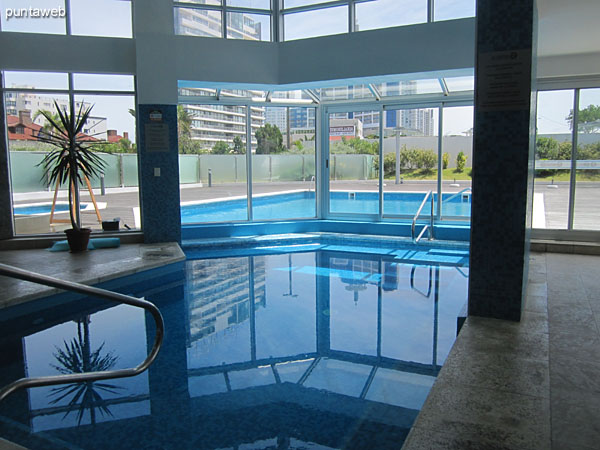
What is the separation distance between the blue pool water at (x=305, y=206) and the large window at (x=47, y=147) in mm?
1755

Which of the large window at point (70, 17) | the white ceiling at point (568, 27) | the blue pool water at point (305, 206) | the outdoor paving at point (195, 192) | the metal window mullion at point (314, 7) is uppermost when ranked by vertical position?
the metal window mullion at point (314, 7)

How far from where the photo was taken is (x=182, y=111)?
909cm

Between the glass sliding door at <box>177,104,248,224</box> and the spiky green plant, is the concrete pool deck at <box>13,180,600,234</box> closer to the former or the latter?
the glass sliding door at <box>177,104,248,224</box>

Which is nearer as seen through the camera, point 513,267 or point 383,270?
point 513,267

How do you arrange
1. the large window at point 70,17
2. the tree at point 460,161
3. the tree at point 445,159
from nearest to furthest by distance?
the large window at point 70,17 < the tree at point 445,159 < the tree at point 460,161

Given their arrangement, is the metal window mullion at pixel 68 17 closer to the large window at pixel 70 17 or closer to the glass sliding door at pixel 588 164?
the large window at pixel 70 17

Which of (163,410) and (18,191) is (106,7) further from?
Result: (163,410)

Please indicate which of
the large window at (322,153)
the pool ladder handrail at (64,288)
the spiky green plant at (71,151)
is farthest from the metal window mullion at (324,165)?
the pool ladder handrail at (64,288)

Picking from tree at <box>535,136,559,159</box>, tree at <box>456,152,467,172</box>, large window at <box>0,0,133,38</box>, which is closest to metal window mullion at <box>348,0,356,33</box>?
tree at <box>456,152,467,172</box>

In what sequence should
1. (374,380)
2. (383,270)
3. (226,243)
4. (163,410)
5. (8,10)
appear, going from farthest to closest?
(226,243), (8,10), (383,270), (374,380), (163,410)

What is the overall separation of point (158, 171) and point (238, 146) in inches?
92.5

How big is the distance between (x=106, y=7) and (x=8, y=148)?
2.73 meters

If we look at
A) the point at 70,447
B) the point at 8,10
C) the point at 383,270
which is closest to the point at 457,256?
the point at 383,270

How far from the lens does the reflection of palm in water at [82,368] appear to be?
295 centimetres
